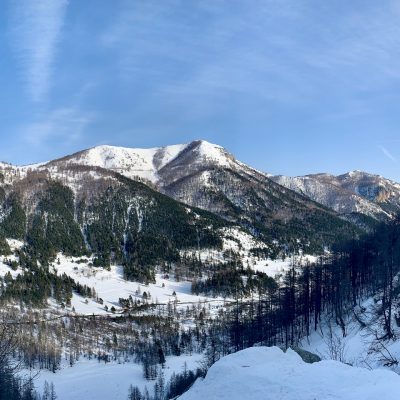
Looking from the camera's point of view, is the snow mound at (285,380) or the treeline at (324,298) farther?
the treeline at (324,298)

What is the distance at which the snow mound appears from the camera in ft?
83.1

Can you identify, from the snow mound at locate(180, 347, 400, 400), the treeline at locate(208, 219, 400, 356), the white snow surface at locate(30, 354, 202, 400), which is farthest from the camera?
the white snow surface at locate(30, 354, 202, 400)

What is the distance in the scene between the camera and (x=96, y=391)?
112188 millimetres

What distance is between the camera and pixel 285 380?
28484mm

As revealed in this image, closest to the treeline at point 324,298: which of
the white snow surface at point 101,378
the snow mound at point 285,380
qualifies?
the white snow surface at point 101,378

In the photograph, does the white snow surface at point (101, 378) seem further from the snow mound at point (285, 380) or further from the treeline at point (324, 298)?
the snow mound at point (285, 380)

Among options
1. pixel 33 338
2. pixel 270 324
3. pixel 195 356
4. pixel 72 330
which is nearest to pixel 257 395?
pixel 270 324

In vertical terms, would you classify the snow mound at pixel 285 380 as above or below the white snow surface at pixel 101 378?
above

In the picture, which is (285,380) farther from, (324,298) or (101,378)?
(101,378)

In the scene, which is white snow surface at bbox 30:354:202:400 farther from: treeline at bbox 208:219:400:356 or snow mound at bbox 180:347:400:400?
snow mound at bbox 180:347:400:400

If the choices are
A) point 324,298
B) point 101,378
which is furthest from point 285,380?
point 101,378

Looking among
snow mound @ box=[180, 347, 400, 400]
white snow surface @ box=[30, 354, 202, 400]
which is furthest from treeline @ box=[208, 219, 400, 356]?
snow mound @ box=[180, 347, 400, 400]

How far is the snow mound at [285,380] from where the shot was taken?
2533 cm

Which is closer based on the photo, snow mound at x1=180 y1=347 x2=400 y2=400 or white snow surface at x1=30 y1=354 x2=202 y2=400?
snow mound at x1=180 y1=347 x2=400 y2=400
